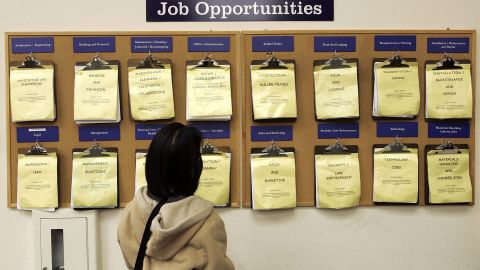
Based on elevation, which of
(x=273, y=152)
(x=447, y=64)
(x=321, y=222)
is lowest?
(x=321, y=222)

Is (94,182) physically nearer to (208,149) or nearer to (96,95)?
(96,95)

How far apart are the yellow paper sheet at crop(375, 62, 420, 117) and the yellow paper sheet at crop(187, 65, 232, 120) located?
1.72 ft

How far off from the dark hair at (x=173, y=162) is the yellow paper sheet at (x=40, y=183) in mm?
576

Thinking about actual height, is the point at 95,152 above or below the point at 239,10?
below

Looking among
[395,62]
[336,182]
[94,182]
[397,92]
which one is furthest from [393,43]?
[94,182]

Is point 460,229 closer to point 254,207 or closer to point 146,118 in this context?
point 254,207

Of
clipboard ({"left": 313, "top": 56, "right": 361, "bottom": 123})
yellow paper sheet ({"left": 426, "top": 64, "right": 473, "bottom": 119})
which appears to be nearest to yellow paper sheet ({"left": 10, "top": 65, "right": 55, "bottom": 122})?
clipboard ({"left": 313, "top": 56, "right": 361, "bottom": 123})

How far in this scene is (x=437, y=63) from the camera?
4.50ft

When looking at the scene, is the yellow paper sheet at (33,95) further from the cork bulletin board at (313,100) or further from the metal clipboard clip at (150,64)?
the cork bulletin board at (313,100)

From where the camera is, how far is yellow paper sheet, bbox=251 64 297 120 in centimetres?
134

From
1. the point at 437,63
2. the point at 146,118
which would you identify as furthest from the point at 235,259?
the point at 437,63

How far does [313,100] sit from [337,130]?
13 centimetres

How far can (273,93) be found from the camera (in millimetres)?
1344

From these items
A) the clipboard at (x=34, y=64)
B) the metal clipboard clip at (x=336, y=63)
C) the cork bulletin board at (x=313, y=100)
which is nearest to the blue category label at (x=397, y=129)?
the cork bulletin board at (x=313, y=100)
